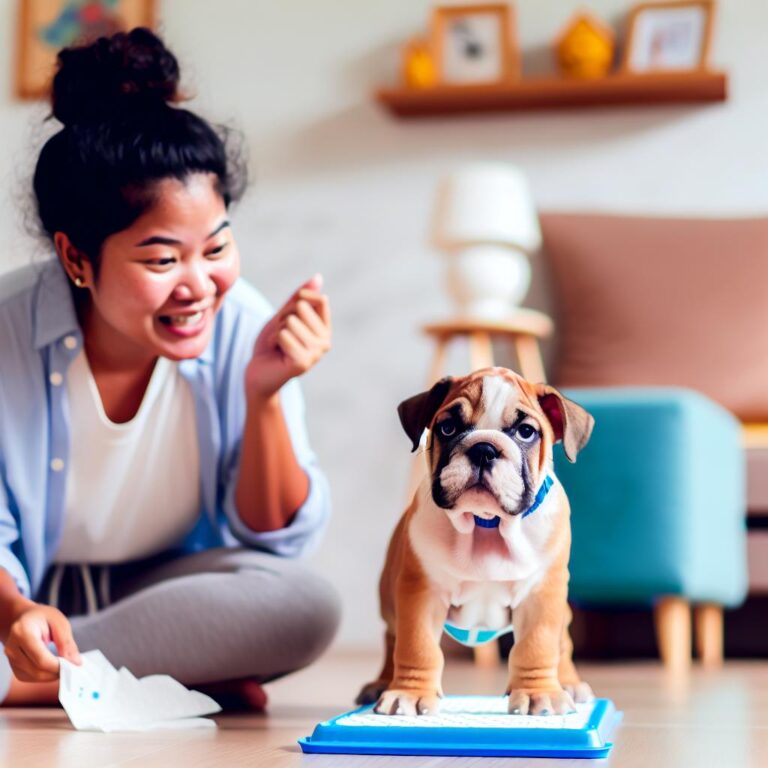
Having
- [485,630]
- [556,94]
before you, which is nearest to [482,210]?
[556,94]

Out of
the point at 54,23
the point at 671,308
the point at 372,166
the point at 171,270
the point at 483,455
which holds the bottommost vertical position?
the point at 483,455

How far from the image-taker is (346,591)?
3043 millimetres

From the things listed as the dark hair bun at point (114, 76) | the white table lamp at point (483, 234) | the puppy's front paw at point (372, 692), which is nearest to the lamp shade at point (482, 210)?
the white table lamp at point (483, 234)

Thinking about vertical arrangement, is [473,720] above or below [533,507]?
below

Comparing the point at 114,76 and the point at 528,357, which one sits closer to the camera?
the point at 114,76

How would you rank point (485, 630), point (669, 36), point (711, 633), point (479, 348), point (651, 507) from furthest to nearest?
point (669, 36) → point (479, 348) → point (711, 633) → point (651, 507) → point (485, 630)

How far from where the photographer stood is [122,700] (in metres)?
1.23

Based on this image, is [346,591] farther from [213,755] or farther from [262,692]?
[213,755]

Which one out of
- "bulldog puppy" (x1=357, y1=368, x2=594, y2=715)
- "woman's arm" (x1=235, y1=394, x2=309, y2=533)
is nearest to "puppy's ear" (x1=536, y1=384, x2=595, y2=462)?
"bulldog puppy" (x1=357, y1=368, x2=594, y2=715)

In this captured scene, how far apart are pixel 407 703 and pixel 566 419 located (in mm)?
265

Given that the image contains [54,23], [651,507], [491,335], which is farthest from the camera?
[54,23]

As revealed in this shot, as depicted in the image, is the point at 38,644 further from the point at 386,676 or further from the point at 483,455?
the point at 483,455

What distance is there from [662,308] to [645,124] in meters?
0.50

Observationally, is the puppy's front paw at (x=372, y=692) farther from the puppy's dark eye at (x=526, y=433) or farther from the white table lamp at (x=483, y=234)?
the white table lamp at (x=483, y=234)
